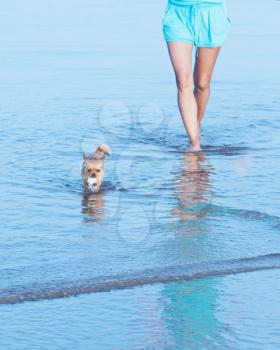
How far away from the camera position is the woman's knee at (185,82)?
881 centimetres

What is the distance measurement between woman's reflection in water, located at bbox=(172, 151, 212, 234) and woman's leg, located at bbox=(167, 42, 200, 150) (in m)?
0.19

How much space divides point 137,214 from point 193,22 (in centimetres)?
228

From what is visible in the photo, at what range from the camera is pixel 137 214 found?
693 cm

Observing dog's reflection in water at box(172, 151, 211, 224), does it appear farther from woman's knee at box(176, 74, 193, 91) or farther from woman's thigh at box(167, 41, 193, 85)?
woman's thigh at box(167, 41, 193, 85)

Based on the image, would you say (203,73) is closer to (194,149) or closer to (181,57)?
(181,57)

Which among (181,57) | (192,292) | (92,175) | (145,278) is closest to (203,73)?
(181,57)

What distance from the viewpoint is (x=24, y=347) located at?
4684 millimetres

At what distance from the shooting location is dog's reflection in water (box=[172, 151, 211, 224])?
691 cm

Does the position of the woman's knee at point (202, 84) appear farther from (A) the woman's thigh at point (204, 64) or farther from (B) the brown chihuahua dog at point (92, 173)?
(B) the brown chihuahua dog at point (92, 173)

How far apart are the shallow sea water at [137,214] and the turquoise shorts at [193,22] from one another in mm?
928

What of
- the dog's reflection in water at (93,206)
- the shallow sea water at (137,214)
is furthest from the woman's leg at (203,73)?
the dog's reflection in water at (93,206)

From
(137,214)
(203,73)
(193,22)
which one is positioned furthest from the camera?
(203,73)

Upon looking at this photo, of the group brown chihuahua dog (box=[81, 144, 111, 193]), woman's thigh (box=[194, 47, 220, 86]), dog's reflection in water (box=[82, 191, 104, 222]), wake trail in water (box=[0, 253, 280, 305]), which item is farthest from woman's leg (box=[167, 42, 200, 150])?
wake trail in water (box=[0, 253, 280, 305])

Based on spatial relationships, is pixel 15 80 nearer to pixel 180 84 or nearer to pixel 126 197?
pixel 180 84
